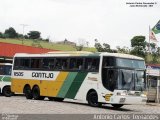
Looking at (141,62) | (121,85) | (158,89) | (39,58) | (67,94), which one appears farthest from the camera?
(158,89)

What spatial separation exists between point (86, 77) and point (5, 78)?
10018 mm

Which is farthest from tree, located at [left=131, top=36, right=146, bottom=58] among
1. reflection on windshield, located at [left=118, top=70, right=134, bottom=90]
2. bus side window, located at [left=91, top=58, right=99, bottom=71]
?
reflection on windshield, located at [left=118, top=70, right=134, bottom=90]

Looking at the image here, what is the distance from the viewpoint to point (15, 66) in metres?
34.2

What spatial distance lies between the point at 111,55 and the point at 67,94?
4.34 m

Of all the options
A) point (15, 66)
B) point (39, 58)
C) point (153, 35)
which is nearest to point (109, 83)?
point (39, 58)

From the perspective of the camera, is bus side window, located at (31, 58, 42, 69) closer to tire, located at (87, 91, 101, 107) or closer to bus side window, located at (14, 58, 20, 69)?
bus side window, located at (14, 58, 20, 69)

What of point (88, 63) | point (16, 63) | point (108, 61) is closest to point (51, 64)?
point (88, 63)

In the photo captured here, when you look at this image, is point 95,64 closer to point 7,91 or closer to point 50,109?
point 50,109

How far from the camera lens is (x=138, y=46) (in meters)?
86.5

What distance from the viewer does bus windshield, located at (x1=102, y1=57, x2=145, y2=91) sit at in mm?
25969

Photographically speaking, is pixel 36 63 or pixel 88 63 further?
pixel 36 63

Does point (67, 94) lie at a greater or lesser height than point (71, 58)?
lesser

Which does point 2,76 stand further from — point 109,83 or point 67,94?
point 109,83

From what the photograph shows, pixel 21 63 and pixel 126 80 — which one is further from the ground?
pixel 21 63
